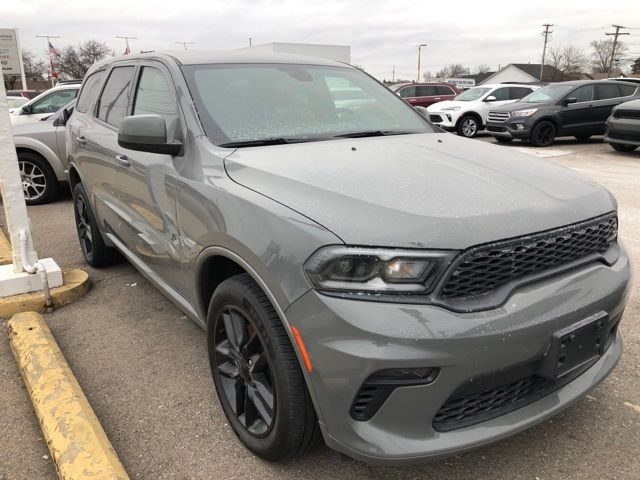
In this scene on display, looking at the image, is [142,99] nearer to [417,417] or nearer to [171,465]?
[171,465]

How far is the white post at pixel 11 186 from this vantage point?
3656mm

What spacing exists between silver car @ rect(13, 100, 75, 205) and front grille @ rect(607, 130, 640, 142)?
421 inches

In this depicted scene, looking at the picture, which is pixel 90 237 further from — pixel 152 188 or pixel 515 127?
pixel 515 127

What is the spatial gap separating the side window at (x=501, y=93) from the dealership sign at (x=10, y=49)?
29.5m

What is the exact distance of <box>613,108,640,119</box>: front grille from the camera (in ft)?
35.9

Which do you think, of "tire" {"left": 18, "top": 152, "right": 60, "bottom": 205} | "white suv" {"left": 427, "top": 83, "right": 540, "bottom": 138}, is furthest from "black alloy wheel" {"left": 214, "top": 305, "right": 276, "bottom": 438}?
"white suv" {"left": 427, "top": 83, "right": 540, "bottom": 138}

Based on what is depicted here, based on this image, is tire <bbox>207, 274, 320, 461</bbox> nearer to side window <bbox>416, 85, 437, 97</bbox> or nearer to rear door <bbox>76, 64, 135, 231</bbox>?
rear door <bbox>76, 64, 135, 231</bbox>

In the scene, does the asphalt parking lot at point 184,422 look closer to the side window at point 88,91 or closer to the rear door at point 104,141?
the rear door at point 104,141

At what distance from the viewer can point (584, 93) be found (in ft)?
44.5

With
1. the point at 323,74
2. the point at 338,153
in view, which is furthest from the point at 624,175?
the point at 338,153

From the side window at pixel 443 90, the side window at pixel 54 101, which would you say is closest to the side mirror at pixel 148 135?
the side window at pixel 54 101

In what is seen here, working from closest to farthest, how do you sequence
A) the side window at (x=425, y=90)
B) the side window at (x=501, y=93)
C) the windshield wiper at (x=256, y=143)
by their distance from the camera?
the windshield wiper at (x=256, y=143) < the side window at (x=501, y=93) < the side window at (x=425, y=90)

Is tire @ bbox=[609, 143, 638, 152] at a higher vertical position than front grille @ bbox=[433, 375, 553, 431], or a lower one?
lower

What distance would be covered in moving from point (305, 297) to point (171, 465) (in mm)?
1106
